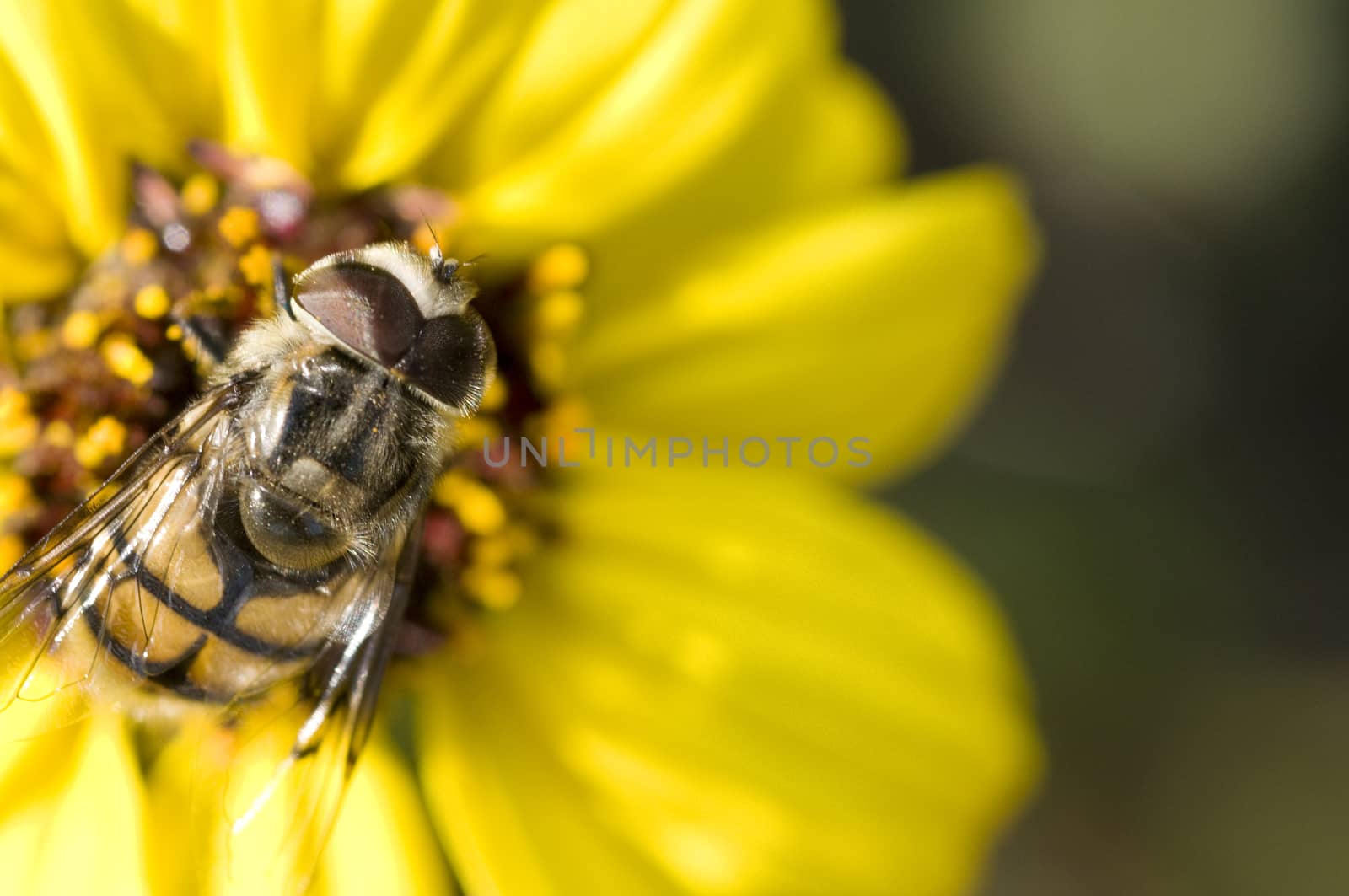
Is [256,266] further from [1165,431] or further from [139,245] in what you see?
[1165,431]

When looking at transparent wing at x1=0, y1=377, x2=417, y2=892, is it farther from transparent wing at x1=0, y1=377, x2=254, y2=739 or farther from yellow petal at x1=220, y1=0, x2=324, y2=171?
yellow petal at x1=220, y1=0, x2=324, y2=171

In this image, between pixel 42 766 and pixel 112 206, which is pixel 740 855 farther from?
pixel 112 206

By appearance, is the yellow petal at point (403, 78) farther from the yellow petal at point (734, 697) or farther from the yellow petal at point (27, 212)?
the yellow petal at point (734, 697)

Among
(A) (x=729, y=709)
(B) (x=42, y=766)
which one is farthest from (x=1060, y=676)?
(B) (x=42, y=766)

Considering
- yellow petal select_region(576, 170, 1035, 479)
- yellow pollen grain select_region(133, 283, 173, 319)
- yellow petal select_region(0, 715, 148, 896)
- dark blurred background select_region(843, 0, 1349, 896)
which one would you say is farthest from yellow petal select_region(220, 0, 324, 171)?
dark blurred background select_region(843, 0, 1349, 896)

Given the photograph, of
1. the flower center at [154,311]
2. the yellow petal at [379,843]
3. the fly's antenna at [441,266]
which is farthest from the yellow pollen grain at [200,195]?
the yellow petal at [379,843]

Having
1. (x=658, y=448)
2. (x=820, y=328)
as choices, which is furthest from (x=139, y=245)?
(x=820, y=328)
